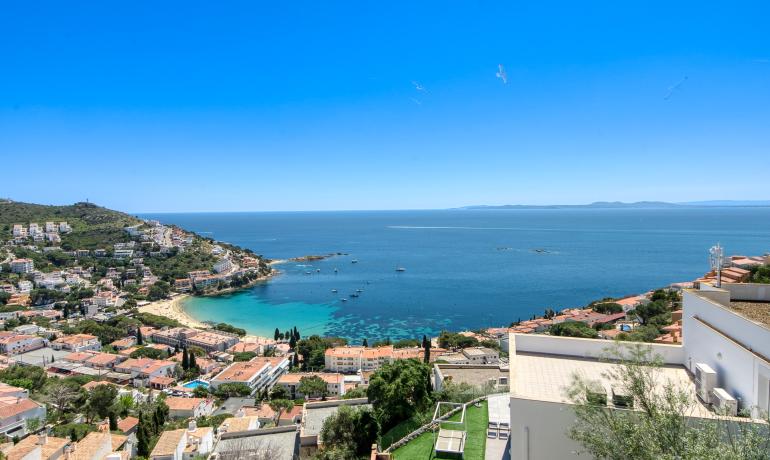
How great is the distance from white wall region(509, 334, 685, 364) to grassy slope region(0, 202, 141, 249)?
74.0 m

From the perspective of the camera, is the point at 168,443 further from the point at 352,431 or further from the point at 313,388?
the point at 313,388

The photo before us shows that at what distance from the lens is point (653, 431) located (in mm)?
3834

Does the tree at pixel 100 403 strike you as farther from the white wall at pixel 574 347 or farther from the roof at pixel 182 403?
the white wall at pixel 574 347

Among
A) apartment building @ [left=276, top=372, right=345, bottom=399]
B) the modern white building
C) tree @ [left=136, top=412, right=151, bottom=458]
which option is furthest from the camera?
apartment building @ [left=276, top=372, right=345, bottom=399]

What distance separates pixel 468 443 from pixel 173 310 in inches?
1734

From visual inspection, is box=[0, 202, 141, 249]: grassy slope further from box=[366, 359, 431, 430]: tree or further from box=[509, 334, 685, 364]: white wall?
box=[509, 334, 685, 364]: white wall

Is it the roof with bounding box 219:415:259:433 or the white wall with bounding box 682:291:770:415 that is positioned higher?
the white wall with bounding box 682:291:770:415

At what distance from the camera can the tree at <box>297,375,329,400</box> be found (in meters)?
21.5

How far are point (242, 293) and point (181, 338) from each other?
19390 mm

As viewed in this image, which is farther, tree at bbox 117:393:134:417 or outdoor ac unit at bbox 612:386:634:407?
tree at bbox 117:393:134:417

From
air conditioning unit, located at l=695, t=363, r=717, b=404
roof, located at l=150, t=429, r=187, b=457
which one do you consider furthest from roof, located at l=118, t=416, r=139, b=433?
air conditioning unit, located at l=695, t=363, r=717, b=404

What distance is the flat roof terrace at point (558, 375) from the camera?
19.3ft

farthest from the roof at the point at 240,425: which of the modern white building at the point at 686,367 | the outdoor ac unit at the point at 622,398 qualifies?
the outdoor ac unit at the point at 622,398

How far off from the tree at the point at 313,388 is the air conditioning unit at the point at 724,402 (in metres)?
18.0
